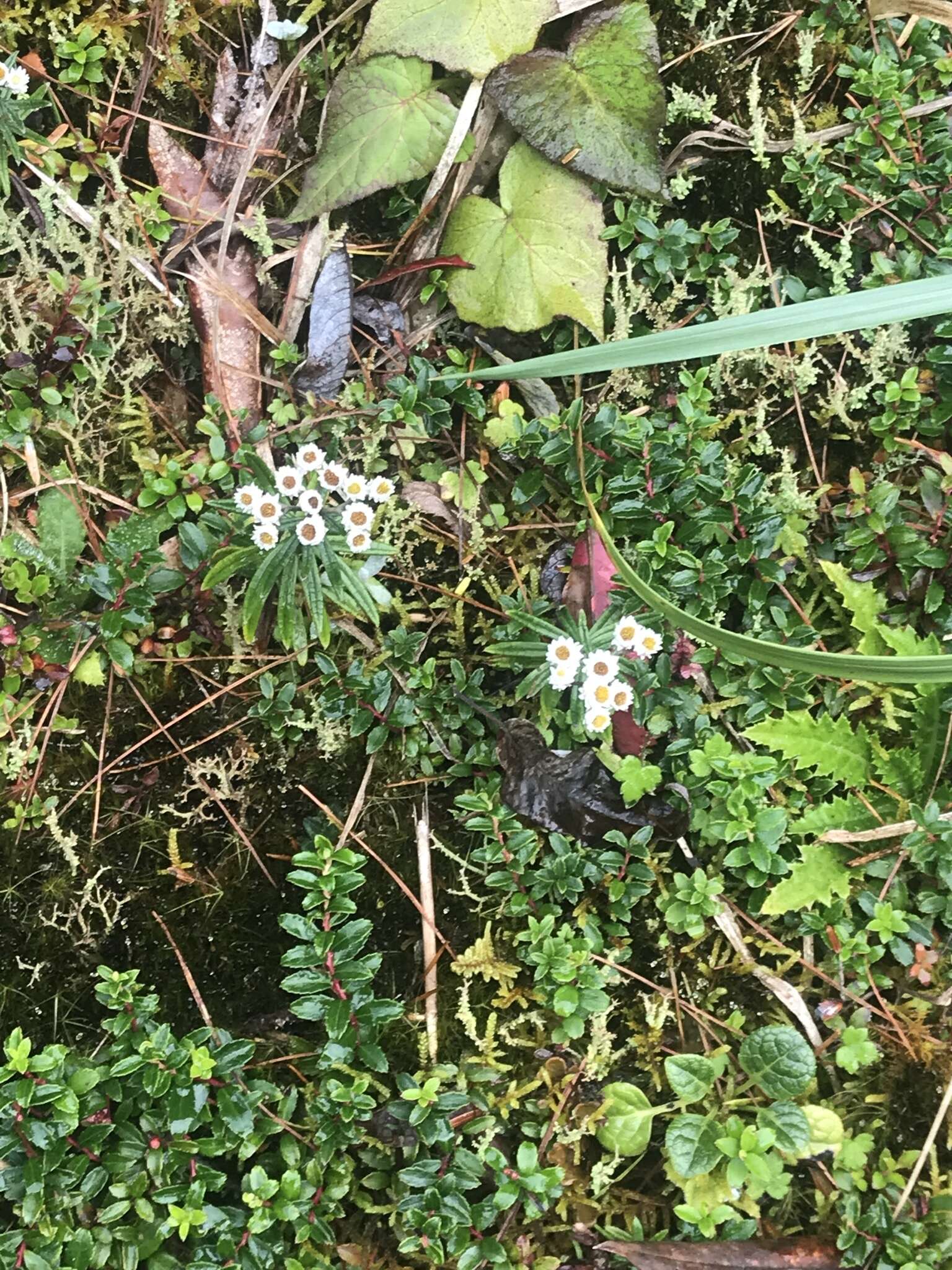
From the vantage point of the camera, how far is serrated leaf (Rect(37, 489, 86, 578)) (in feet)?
7.48

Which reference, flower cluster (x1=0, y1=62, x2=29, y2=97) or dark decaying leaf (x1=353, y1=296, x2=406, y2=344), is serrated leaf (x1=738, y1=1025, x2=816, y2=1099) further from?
flower cluster (x1=0, y1=62, x2=29, y2=97)

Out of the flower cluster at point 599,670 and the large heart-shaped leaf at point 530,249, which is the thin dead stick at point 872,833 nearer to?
the flower cluster at point 599,670

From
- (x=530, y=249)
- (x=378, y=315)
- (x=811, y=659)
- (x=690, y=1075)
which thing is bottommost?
(x=690, y=1075)

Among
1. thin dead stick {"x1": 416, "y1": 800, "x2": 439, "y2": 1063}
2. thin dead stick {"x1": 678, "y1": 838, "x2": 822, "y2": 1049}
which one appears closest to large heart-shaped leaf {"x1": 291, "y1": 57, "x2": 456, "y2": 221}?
thin dead stick {"x1": 416, "y1": 800, "x2": 439, "y2": 1063}

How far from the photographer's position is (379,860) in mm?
2229

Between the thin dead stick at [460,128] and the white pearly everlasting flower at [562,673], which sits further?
the thin dead stick at [460,128]

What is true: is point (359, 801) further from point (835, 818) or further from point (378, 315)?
point (378, 315)

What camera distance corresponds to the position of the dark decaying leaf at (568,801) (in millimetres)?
2162

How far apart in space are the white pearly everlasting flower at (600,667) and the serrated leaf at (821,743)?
0.36 meters

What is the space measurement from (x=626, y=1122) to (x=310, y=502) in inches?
63.8

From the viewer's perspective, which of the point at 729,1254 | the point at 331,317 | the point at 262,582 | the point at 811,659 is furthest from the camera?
the point at 331,317

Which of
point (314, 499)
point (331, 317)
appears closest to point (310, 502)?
point (314, 499)

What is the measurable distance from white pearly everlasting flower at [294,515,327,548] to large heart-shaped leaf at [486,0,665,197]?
3.74 feet

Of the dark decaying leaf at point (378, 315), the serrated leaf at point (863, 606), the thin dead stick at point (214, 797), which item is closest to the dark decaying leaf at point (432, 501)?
the dark decaying leaf at point (378, 315)
